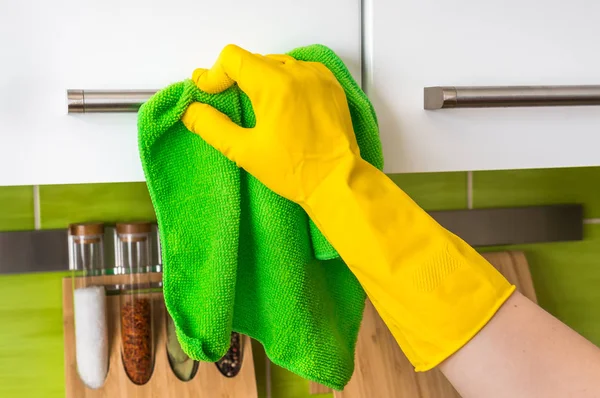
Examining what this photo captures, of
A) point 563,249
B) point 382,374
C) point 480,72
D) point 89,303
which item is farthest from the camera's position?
point 563,249

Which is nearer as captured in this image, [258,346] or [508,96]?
[508,96]

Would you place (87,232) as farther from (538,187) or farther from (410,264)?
(538,187)

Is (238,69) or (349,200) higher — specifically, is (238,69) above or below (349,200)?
above

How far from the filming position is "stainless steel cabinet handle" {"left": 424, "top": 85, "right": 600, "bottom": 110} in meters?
0.62

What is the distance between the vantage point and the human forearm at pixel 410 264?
0.57m

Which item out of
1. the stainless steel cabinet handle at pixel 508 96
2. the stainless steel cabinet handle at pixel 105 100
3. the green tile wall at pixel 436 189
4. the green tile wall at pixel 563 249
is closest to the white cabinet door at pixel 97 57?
the stainless steel cabinet handle at pixel 105 100

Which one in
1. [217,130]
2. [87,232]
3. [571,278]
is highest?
[217,130]

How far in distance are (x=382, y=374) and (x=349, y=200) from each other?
0.49m

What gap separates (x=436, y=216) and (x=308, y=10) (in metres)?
0.49

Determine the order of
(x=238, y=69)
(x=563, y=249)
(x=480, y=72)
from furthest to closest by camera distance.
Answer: (x=563, y=249) < (x=480, y=72) < (x=238, y=69)

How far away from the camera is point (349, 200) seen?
579 millimetres

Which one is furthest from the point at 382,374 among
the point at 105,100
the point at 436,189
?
the point at 105,100

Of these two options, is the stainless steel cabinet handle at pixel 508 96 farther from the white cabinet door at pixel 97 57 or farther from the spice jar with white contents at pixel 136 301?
the spice jar with white contents at pixel 136 301

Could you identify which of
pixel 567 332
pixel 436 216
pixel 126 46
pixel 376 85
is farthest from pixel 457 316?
pixel 436 216
